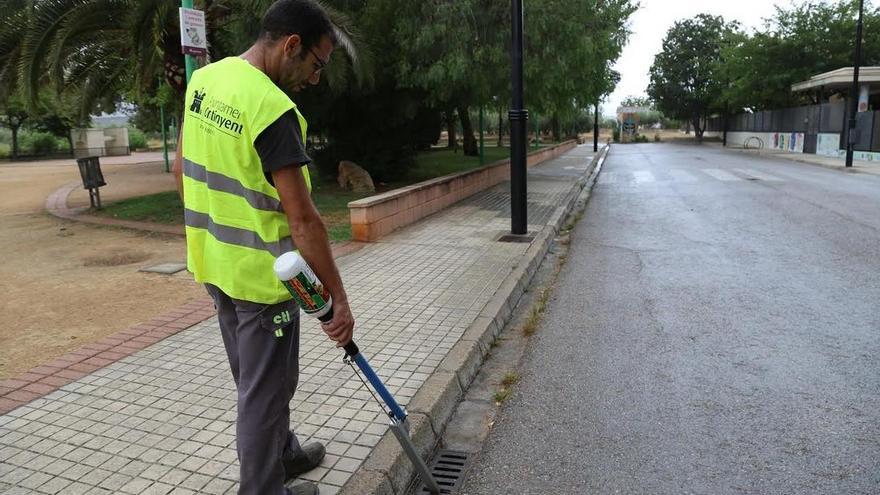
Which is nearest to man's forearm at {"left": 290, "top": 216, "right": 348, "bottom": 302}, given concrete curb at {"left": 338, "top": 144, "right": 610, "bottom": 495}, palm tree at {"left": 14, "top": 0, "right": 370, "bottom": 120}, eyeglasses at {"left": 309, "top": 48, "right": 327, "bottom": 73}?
eyeglasses at {"left": 309, "top": 48, "right": 327, "bottom": 73}

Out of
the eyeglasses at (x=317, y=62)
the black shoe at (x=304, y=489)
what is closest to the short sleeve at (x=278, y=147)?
the eyeglasses at (x=317, y=62)

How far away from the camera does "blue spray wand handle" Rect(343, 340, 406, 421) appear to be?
2.65 m

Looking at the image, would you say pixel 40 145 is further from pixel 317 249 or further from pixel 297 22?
pixel 317 249

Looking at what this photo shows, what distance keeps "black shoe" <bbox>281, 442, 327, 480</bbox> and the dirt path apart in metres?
2.67

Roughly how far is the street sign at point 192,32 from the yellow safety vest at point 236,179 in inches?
200

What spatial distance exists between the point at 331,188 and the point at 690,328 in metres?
11.1

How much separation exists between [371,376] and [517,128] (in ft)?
21.3

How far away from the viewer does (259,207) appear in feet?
7.70

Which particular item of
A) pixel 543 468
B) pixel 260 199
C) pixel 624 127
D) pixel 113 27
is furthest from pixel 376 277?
pixel 624 127

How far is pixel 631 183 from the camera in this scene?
1825 cm

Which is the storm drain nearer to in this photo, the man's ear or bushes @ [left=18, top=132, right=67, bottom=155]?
the man's ear

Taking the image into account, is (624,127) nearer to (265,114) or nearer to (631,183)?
(631,183)

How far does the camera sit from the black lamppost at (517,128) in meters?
8.41

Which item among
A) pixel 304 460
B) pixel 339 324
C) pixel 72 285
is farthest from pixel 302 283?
pixel 72 285
